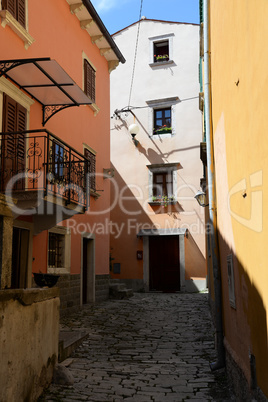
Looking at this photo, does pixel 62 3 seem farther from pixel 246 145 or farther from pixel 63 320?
pixel 246 145

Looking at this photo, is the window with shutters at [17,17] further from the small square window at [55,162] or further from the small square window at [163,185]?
the small square window at [163,185]

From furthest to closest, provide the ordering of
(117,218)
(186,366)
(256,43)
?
(117,218), (186,366), (256,43)

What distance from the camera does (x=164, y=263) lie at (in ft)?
61.4

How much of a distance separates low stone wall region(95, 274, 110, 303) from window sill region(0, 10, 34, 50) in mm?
7916

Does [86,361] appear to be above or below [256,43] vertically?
below

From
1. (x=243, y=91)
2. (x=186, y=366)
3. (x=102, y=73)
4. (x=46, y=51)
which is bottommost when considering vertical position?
(x=186, y=366)

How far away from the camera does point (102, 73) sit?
1538 centimetres

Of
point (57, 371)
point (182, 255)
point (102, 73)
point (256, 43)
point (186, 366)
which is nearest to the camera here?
point (256, 43)

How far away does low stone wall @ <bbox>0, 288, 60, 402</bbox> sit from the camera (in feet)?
14.4

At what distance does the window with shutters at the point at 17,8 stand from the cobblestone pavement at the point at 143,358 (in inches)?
274

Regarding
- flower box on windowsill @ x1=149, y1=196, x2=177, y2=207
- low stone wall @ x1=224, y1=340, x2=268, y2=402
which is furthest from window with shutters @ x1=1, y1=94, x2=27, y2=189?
flower box on windowsill @ x1=149, y1=196, x2=177, y2=207

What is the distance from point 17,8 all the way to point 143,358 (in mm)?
7671

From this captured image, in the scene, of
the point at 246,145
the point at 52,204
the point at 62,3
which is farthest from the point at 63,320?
the point at 62,3

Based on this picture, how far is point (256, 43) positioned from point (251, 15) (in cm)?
31
